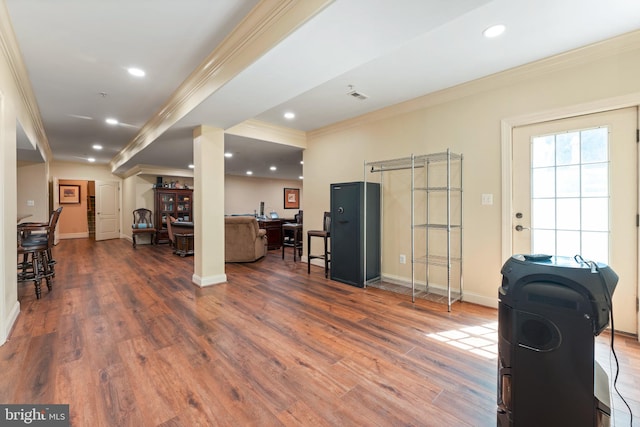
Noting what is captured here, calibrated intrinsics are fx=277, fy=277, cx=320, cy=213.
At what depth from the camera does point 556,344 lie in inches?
44.4

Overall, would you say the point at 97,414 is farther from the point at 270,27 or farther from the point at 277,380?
the point at 270,27

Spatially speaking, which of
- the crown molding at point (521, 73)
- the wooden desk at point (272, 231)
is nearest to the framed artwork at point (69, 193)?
the wooden desk at point (272, 231)

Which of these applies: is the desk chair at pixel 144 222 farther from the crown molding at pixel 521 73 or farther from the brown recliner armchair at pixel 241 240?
the crown molding at pixel 521 73

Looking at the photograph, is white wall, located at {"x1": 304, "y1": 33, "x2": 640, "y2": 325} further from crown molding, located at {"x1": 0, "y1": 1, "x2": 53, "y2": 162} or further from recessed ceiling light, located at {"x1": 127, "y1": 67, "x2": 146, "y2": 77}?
crown molding, located at {"x1": 0, "y1": 1, "x2": 53, "y2": 162}

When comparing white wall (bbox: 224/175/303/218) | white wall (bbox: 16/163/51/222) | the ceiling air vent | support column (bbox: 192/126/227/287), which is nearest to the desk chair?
white wall (bbox: 16/163/51/222)

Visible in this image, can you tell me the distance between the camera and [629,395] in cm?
166

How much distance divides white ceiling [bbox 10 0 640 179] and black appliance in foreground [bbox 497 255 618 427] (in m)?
1.52

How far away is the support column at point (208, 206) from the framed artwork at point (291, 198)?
7.29m

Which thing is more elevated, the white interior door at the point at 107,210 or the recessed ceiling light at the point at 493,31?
the recessed ceiling light at the point at 493,31

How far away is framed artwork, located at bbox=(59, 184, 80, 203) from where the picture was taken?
9133 mm

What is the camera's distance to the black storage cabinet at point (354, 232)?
153 inches

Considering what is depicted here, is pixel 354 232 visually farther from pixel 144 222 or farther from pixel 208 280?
pixel 144 222

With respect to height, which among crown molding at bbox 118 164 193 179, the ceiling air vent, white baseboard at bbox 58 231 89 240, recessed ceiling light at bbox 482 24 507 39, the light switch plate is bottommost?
white baseboard at bbox 58 231 89 240

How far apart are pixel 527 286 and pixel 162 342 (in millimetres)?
2577
